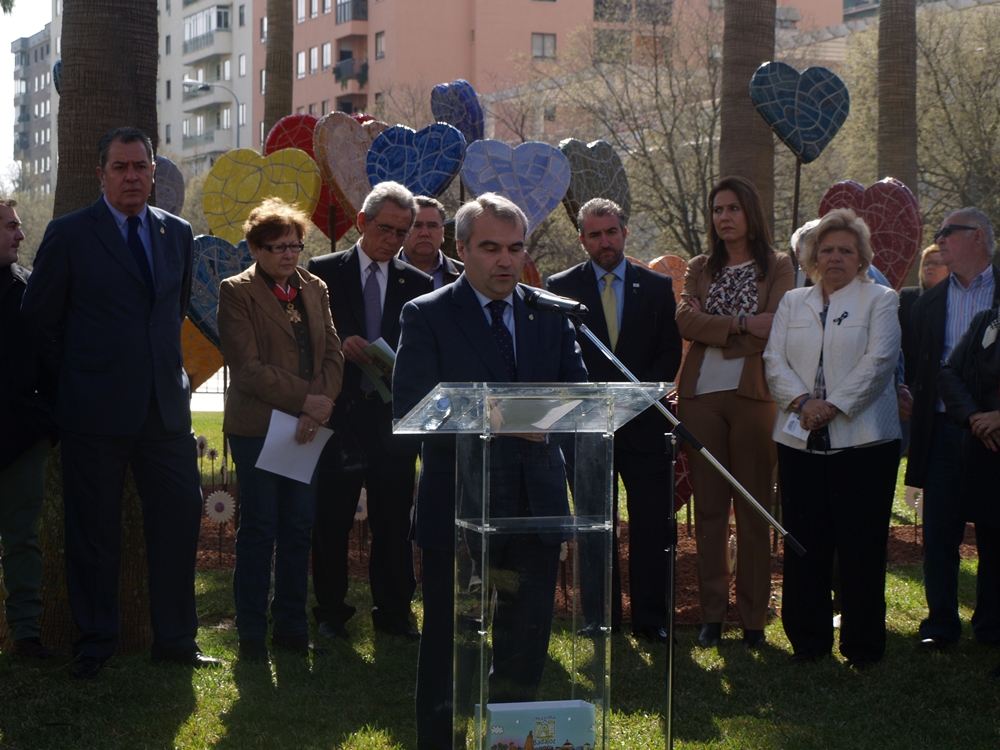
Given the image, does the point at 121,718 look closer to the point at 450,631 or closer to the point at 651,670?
the point at 450,631

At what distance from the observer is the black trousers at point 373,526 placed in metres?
6.52

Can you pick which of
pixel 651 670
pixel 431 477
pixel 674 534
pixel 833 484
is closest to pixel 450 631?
pixel 431 477

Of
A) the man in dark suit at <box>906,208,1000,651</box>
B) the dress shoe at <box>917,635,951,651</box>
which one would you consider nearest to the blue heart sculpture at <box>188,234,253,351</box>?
the man in dark suit at <box>906,208,1000,651</box>

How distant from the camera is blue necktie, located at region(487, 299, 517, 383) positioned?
429 centimetres

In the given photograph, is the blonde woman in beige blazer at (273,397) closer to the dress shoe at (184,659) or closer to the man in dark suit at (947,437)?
the dress shoe at (184,659)

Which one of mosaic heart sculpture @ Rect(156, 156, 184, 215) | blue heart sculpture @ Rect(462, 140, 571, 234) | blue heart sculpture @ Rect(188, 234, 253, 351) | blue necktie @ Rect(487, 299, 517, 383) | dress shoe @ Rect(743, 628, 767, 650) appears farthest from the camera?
mosaic heart sculpture @ Rect(156, 156, 184, 215)

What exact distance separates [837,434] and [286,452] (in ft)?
9.26

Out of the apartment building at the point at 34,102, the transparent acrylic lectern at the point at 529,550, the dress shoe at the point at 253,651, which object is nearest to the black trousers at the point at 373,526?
the dress shoe at the point at 253,651

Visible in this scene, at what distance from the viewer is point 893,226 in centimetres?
858

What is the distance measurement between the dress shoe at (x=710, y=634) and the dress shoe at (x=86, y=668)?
3168 millimetres

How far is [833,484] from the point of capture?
592 cm

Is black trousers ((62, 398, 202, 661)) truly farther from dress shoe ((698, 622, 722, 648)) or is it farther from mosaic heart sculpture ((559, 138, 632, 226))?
mosaic heart sculpture ((559, 138, 632, 226))

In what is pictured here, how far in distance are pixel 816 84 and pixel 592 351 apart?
2.98m

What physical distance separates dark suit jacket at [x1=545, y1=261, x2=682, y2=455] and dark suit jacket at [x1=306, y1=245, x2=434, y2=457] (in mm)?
909
